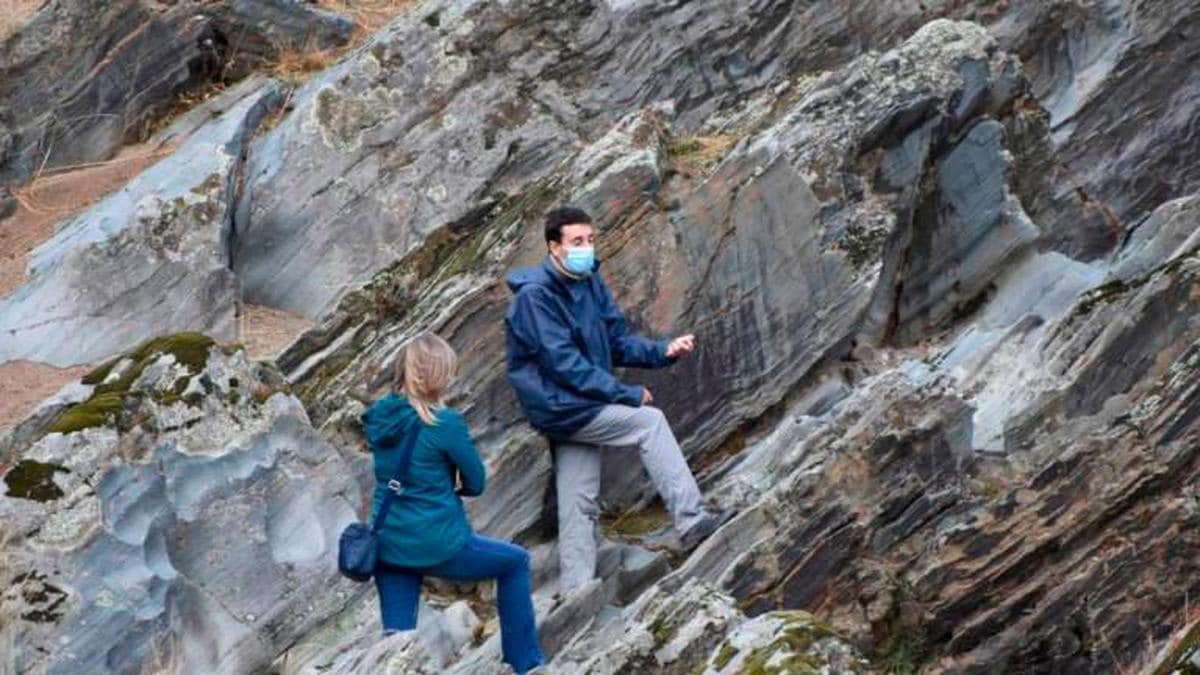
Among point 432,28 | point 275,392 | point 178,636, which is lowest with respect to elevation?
point 178,636

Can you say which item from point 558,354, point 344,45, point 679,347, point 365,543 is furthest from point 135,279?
point 365,543

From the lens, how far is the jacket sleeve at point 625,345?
490 inches

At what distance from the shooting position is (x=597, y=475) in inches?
488

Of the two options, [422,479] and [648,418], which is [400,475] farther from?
[648,418]

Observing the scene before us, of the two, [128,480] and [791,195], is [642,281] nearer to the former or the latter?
[791,195]

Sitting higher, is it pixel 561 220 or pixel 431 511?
pixel 561 220

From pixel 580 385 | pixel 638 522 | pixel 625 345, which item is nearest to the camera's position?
pixel 580 385

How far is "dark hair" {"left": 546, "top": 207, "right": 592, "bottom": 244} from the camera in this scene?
12102 mm

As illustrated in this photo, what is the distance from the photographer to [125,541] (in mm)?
12086

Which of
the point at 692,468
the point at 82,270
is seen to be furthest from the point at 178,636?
the point at 82,270

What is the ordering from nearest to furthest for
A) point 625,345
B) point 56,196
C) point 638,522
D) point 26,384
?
point 625,345
point 638,522
point 26,384
point 56,196

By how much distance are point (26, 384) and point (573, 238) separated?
4936 mm

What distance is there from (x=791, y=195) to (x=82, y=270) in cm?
527

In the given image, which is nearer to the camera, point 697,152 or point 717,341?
point 717,341
